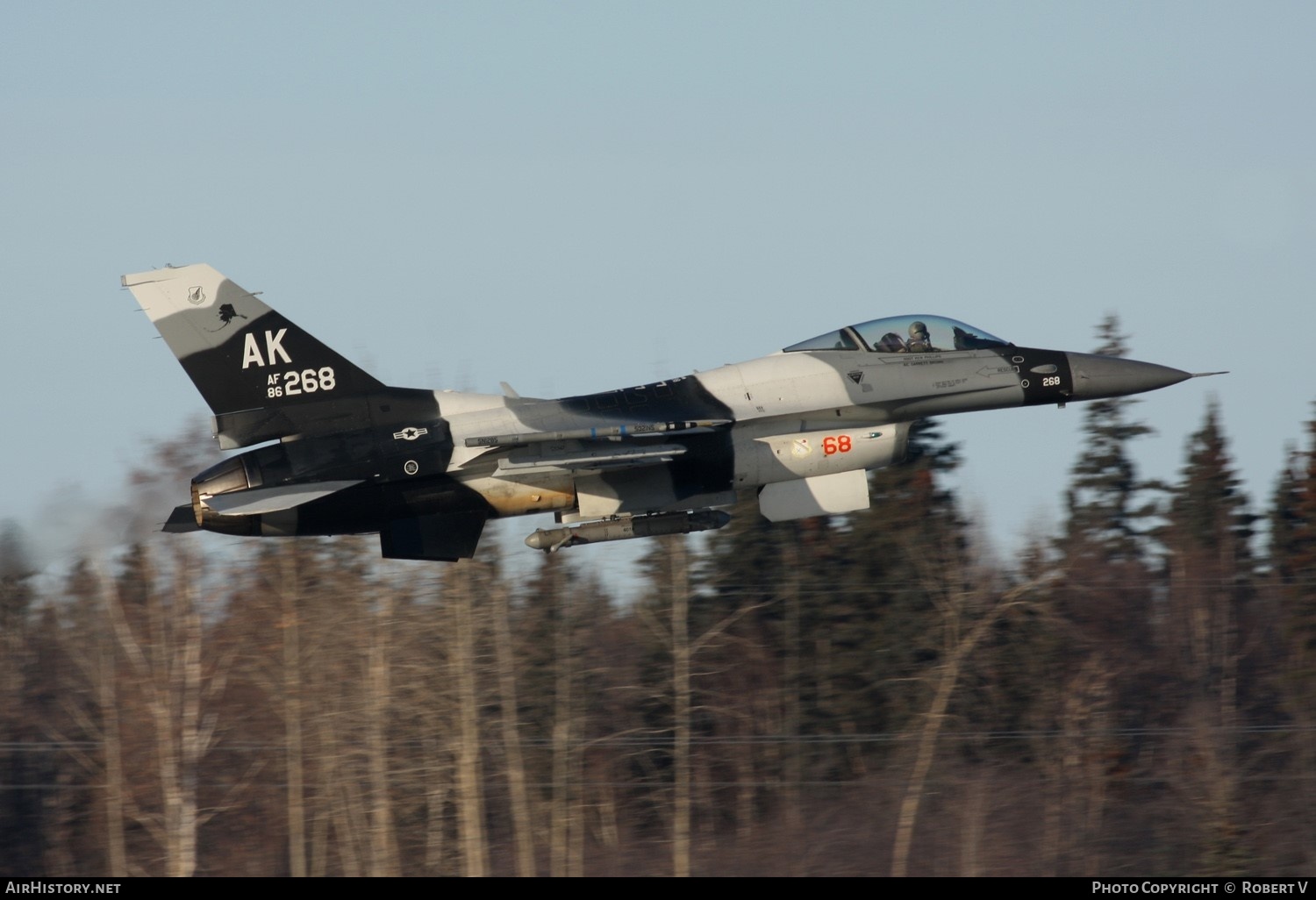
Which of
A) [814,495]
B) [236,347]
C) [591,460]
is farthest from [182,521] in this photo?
[814,495]

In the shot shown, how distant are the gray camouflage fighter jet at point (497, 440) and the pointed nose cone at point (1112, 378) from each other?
1769mm

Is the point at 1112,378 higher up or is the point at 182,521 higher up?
the point at 1112,378

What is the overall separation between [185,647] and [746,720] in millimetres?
13599

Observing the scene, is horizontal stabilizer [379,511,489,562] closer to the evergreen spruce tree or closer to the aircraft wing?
the aircraft wing

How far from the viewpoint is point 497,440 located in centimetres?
1681

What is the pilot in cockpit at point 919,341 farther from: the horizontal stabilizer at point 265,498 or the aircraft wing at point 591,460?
the horizontal stabilizer at point 265,498

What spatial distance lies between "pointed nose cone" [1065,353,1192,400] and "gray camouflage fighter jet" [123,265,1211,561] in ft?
5.80

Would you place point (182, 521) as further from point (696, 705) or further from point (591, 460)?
point (696, 705)

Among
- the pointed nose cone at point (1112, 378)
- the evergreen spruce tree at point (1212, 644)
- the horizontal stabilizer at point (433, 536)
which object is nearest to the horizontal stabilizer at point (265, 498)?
the horizontal stabilizer at point (433, 536)

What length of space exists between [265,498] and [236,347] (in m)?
2.00
